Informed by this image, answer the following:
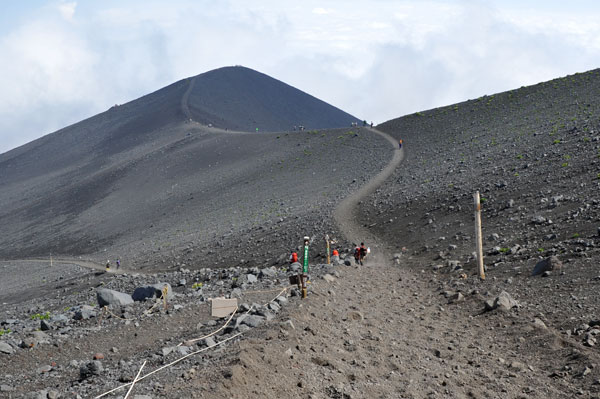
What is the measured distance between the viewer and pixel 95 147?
10125 cm

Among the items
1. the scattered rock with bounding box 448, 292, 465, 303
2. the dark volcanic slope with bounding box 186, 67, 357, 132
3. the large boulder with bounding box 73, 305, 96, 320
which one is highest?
the dark volcanic slope with bounding box 186, 67, 357, 132

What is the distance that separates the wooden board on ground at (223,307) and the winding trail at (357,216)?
43.4ft

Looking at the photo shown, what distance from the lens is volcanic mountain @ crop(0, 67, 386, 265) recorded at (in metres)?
48.6

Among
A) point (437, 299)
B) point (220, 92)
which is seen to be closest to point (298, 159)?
point (437, 299)

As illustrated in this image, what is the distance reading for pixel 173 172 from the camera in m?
71.4

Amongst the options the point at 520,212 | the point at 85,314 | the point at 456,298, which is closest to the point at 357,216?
the point at 520,212

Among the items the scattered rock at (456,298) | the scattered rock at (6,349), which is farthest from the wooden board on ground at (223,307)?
the scattered rock at (456,298)

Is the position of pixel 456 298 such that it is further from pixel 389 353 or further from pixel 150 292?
pixel 150 292

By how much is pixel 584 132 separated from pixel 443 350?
30.3m

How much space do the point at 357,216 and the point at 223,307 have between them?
2356cm

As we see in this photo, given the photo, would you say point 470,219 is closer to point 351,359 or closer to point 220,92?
point 351,359

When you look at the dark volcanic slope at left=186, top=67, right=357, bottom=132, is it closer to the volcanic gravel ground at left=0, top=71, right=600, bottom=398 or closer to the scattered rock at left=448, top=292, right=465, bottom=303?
the volcanic gravel ground at left=0, top=71, right=600, bottom=398

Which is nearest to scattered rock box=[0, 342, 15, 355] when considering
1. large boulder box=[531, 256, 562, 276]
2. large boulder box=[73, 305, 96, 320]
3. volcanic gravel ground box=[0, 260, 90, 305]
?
large boulder box=[73, 305, 96, 320]

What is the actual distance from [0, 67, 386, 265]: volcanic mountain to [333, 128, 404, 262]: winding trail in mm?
2407
